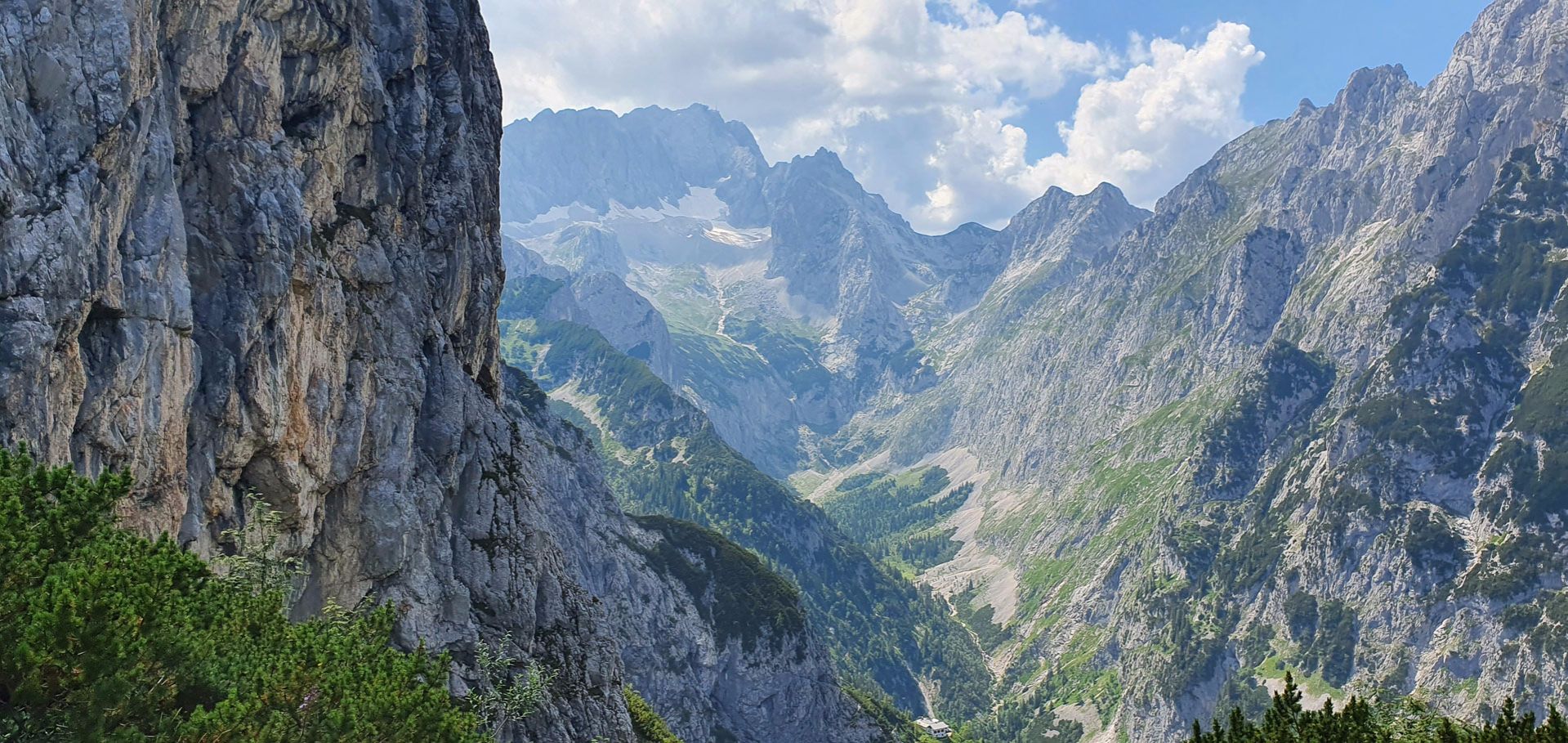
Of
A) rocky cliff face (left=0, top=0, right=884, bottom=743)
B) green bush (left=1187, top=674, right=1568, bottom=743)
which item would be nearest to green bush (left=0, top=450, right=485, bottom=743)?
rocky cliff face (left=0, top=0, right=884, bottom=743)

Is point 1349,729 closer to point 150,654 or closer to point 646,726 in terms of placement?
point 150,654

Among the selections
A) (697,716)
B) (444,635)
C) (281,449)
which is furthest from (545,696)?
(697,716)

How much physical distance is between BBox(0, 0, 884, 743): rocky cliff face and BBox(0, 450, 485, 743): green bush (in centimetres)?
1005

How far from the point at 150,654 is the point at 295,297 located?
33739mm

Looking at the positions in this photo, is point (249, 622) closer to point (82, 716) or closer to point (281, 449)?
point (82, 716)

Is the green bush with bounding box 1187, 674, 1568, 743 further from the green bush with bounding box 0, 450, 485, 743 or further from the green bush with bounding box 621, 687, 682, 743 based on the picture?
the green bush with bounding box 621, 687, 682, 743

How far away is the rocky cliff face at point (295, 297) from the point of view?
3859 cm

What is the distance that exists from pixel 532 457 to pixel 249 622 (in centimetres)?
6321

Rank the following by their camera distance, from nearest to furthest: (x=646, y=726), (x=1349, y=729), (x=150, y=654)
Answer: (x=150, y=654)
(x=1349, y=729)
(x=646, y=726)

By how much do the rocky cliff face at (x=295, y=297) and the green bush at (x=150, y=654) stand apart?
10049mm

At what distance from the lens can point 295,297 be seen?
56.0 m

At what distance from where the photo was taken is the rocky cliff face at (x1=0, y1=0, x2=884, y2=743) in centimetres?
3859

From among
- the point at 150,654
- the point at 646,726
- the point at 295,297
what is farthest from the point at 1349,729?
the point at 646,726

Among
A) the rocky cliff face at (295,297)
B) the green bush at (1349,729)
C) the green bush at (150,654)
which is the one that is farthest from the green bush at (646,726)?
the green bush at (150,654)
